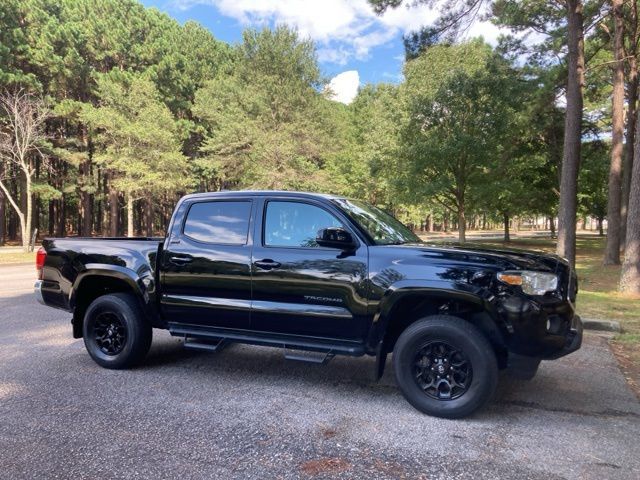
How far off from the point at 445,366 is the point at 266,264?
71.8 inches

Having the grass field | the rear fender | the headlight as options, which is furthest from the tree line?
the rear fender

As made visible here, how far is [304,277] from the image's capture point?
4324 mm

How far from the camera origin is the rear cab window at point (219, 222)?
4816 mm

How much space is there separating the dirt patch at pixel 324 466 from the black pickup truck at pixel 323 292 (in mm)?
1066

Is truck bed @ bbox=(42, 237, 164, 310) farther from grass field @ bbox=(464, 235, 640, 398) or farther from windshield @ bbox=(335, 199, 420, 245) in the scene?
grass field @ bbox=(464, 235, 640, 398)

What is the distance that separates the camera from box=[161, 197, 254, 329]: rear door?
4629 millimetres

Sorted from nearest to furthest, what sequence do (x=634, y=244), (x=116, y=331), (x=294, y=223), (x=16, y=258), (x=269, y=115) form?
1. (x=294, y=223)
2. (x=116, y=331)
3. (x=634, y=244)
4. (x=16, y=258)
5. (x=269, y=115)

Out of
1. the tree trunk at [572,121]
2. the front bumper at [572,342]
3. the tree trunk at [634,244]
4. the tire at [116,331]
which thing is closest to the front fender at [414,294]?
the front bumper at [572,342]

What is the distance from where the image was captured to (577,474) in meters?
3.00

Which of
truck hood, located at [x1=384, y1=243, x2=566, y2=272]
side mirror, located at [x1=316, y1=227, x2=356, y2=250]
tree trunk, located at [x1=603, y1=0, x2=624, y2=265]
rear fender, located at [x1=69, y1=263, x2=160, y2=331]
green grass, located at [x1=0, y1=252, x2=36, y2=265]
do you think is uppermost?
tree trunk, located at [x1=603, y1=0, x2=624, y2=265]

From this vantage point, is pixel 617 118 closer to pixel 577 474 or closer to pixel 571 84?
pixel 571 84

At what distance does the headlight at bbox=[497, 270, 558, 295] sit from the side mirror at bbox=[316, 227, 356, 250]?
1.26 metres

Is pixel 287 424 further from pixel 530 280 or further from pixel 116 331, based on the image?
pixel 116 331

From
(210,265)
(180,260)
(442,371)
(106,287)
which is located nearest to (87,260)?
(106,287)
